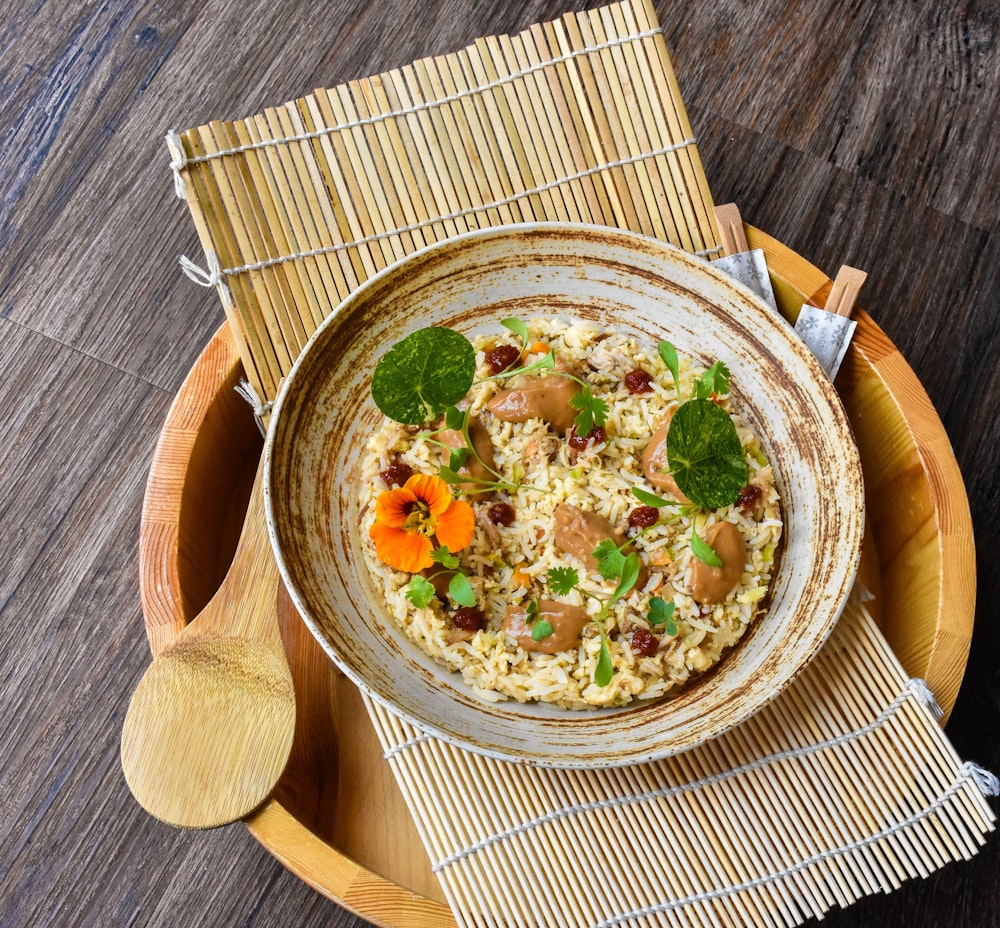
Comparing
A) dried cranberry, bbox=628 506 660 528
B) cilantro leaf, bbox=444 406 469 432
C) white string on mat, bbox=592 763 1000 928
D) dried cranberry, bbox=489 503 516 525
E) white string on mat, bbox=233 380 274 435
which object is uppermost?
white string on mat, bbox=233 380 274 435

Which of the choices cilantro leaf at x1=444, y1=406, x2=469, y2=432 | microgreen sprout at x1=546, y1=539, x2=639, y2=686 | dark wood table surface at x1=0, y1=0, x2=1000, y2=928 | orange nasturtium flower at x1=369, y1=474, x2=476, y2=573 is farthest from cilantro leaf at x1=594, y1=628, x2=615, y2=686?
dark wood table surface at x1=0, y1=0, x2=1000, y2=928

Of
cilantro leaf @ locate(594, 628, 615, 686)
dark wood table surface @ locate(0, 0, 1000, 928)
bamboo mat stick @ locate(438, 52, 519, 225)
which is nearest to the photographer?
cilantro leaf @ locate(594, 628, 615, 686)

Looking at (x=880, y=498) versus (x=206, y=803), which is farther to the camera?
(x=880, y=498)

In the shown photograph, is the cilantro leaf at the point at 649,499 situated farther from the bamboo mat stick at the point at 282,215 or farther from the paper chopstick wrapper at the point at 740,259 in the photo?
the bamboo mat stick at the point at 282,215

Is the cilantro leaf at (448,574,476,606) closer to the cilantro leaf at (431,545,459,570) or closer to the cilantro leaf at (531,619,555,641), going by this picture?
the cilantro leaf at (431,545,459,570)

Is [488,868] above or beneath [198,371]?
beneath

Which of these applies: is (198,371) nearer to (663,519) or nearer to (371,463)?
(371,463)

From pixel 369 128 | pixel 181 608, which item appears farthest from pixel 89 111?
pixel 181 608
